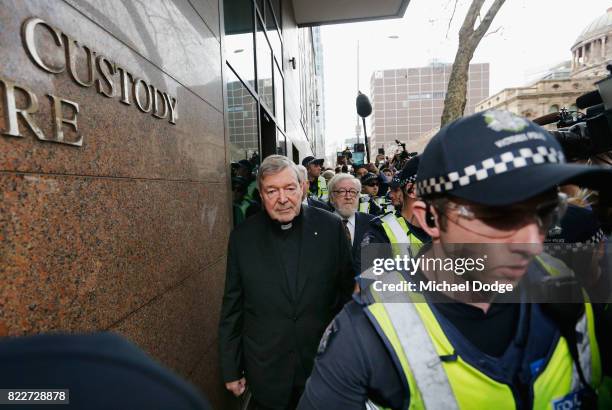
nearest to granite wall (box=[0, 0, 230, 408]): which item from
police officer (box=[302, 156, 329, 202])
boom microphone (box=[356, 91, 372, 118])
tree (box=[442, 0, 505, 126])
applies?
police officer (box=[302, 156, 329, 202])

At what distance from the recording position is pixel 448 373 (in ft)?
3.16

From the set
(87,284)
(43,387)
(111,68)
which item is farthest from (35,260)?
(43,387)

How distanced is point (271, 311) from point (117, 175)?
1.18 metres

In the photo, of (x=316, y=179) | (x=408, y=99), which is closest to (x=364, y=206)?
(x=316, y=179)

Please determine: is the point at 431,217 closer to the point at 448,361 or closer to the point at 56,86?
the point at 448,361

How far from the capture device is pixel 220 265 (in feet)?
10.4

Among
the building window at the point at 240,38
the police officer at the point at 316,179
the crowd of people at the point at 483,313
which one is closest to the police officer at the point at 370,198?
the police officer at the point at 316,179

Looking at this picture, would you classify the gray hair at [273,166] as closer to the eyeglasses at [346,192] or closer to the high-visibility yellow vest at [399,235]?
the high-visibility yellow vest at [399,235]

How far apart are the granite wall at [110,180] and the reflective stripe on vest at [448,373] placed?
1134mm

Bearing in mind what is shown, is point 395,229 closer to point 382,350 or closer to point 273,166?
point 273,166

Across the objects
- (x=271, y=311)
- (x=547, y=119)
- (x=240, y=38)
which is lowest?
(x=271, y=311)

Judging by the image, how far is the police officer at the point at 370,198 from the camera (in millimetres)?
5646

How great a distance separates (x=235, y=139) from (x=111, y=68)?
2.44 m

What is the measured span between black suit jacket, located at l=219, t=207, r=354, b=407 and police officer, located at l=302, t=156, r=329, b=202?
4566mm
